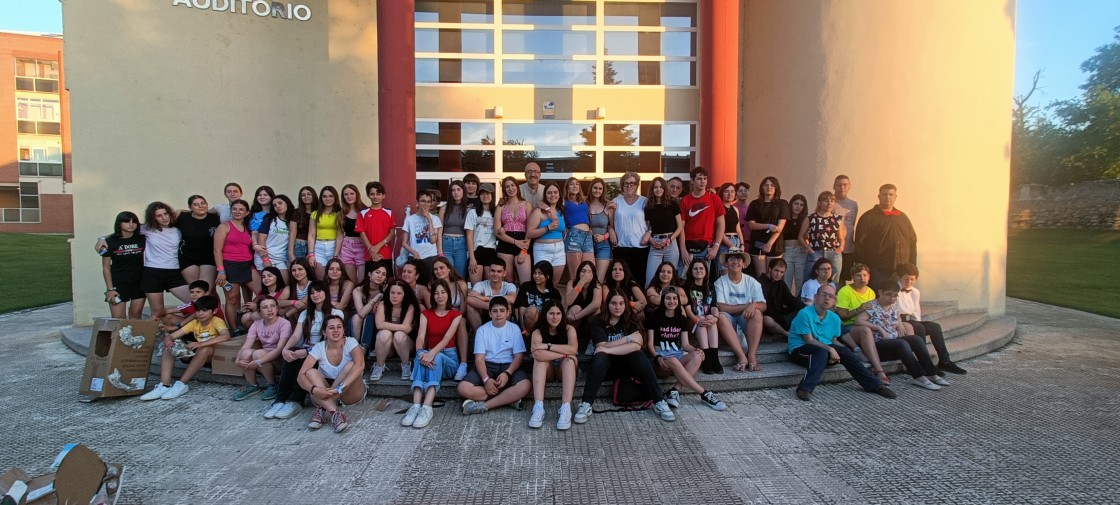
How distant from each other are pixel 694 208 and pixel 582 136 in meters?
4.95

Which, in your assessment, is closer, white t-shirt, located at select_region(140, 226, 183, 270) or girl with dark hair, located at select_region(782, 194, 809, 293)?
white t-shirt, located at select_region(140, 226, 183, 270)

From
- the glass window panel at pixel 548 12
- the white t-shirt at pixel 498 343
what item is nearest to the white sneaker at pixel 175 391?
the white t-shirt at pixel 498 343

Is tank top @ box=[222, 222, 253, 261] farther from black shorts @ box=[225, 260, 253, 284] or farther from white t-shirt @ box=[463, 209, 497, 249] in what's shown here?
white t-shirt @ box=[463, 209, 497, 249]

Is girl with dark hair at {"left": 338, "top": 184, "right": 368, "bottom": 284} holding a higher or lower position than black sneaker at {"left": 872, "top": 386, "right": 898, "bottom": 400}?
higher

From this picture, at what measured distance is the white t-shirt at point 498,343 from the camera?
15.8ft

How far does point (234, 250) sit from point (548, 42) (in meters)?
6.90

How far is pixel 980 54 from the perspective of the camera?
7648 mm

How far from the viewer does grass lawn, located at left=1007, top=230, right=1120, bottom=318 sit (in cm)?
1121

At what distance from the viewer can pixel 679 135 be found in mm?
10695

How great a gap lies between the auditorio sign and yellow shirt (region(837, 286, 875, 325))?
8.40m

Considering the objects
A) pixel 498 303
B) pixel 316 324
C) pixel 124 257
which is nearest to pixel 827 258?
pixel 498 303

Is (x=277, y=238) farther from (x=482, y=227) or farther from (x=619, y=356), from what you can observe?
(x=619, y=356)

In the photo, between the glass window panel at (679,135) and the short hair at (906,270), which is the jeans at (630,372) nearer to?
the short hair at (906,270)

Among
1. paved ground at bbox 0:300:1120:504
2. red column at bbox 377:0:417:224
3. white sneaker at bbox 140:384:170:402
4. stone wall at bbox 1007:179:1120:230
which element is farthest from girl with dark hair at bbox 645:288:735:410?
stone wall at bbox 1007:179:1120:230
